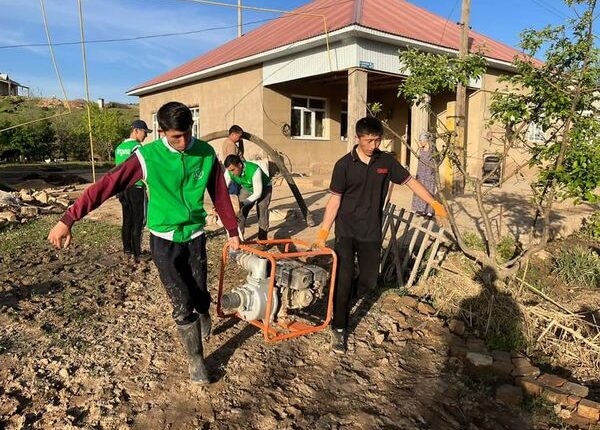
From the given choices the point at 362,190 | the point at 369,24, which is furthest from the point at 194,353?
the point at 369,24

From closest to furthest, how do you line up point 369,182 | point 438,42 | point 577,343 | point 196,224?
point 196,224 < point 369,182 < point 577,343 < point 438,42

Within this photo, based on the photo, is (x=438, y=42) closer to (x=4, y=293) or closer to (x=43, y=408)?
(x=4, y=293)

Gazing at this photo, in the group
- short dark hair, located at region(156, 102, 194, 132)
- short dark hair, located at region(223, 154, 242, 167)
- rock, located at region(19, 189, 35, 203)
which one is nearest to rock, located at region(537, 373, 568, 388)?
short dark hair, located at region(156, 102, 194, 132)

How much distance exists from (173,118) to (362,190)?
1621mm

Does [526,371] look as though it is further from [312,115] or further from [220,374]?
[312,115]

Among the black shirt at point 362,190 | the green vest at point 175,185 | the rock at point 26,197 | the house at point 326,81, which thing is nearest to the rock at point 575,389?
the black shirt at point 362,190

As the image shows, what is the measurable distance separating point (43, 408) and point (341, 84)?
15.3m

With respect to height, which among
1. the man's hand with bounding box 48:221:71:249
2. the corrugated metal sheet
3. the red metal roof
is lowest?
the man's hand with bounding box 48:221:71:249

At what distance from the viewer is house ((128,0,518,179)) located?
40.7 feet

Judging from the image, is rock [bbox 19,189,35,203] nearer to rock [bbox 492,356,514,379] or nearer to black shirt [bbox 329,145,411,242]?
black shirt [bbox 329,145,411,242]

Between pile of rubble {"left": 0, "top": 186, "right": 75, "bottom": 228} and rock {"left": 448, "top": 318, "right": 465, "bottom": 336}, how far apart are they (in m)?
7.61

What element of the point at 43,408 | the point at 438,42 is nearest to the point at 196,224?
the point at 43,408

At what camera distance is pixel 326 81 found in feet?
52.7

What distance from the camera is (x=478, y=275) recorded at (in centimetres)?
→ 547
